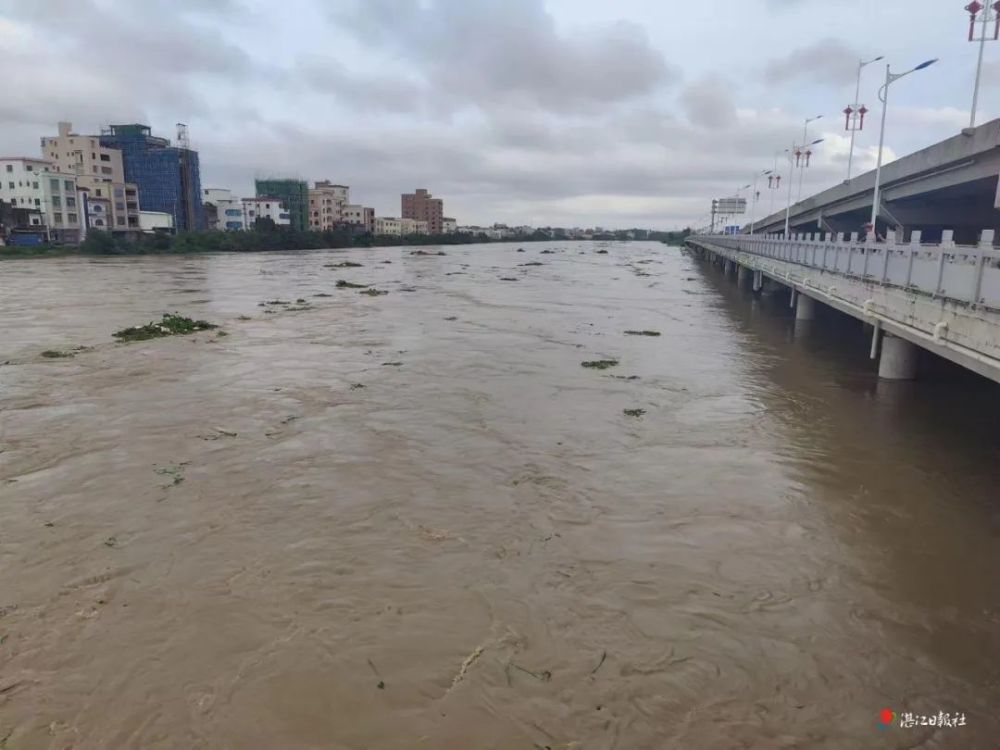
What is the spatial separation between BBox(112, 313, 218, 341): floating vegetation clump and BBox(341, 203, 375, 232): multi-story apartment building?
12090 cm

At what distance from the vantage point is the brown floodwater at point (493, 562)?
15.8 feet

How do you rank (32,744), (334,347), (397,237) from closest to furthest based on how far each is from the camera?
1. (32,744)
2. (334,347)
3. (397,237)

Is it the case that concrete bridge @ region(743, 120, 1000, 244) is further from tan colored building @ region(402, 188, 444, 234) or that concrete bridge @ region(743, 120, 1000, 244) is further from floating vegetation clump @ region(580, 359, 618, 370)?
tan colored building @ region(402, 188, 444, 234)

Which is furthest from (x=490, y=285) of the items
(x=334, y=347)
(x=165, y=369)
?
(x=165, y=369)

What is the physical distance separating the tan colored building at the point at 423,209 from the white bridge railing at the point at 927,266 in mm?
172635

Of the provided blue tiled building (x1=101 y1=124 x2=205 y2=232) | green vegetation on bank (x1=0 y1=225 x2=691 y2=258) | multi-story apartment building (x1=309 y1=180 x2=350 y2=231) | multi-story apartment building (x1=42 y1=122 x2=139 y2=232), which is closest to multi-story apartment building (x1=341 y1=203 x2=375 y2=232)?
multi-story apartment building (x1=309 y1=180 x2=350 y2=231)

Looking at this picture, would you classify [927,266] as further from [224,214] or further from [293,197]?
[293,197]

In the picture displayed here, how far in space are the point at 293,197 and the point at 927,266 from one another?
5152 inches

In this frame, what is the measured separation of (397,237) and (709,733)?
447 feet

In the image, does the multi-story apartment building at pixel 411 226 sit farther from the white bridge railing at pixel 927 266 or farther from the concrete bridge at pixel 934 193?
the white bridge railing at pixel 927 266

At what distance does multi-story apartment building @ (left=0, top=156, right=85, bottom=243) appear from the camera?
76688 mm

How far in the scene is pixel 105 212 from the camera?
272 ft

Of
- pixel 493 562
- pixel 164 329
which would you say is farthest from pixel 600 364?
pixel 164 329

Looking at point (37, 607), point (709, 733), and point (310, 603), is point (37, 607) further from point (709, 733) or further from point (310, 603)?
point (709, 733)
